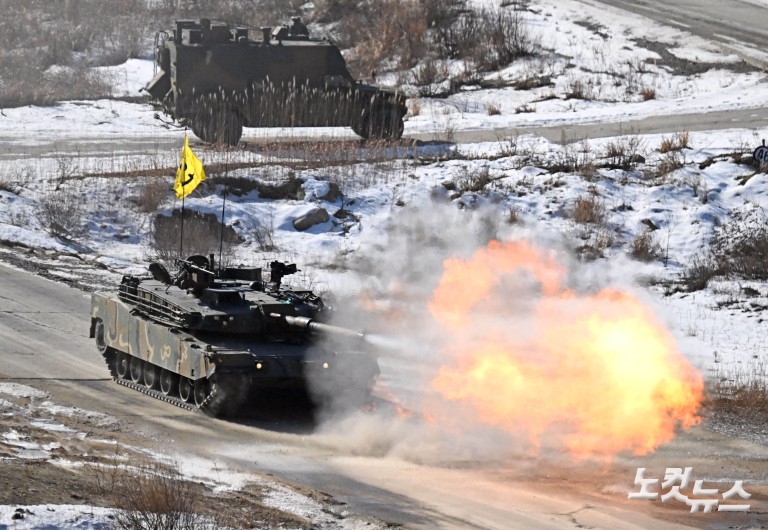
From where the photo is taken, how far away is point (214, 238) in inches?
1081

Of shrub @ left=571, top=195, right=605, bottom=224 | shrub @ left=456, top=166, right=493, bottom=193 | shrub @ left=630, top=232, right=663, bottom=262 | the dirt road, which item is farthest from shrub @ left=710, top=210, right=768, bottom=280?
the dirt road

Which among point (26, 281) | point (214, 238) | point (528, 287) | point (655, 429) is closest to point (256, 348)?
point (655, 429)

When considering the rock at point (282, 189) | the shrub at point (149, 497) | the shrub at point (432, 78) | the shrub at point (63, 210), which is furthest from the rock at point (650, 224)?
the shrub at point (149, 497)

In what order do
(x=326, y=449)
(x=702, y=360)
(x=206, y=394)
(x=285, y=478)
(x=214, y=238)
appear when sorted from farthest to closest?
(x=214, y=238), (x=702, y=360), (x=206, y=394), (x=326, y=449), (x=285, y=478)

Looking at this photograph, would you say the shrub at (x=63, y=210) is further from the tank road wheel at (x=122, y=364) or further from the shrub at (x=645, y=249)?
the shrub at (x=645, y=249)

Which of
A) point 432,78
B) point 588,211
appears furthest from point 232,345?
point 432,78

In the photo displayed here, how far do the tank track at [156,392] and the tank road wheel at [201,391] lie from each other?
0.08 m

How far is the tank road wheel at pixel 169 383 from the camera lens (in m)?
17.3

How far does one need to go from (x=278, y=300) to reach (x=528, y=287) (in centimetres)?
594

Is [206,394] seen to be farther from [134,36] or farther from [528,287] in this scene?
[134,36]

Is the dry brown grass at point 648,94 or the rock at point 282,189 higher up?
the dry brown grass at point 648,94

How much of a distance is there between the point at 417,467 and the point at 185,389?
399cm

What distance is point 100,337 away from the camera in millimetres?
19234

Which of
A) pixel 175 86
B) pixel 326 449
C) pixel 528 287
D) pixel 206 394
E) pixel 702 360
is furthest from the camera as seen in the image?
pixel 175 86
